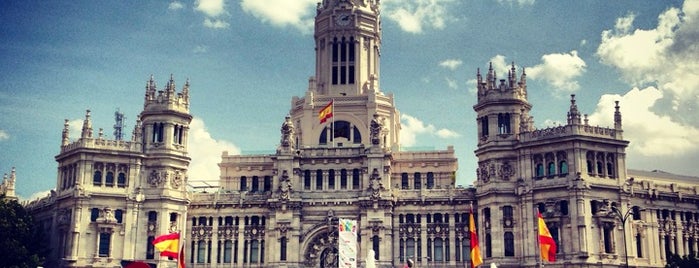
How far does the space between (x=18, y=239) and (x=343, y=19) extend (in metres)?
52.7

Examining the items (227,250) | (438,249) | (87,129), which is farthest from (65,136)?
(438,249)

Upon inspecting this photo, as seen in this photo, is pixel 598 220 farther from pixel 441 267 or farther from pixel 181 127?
pixel 181 127

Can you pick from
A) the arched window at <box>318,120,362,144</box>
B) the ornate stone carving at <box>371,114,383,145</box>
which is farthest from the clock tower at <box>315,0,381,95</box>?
the ornate stone carving at <box>371,114,383,145</box>

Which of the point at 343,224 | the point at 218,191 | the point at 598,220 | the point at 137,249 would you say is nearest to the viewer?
the point at 343,224

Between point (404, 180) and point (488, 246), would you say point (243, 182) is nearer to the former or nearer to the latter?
point (404, 180)

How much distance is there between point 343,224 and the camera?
230 ft

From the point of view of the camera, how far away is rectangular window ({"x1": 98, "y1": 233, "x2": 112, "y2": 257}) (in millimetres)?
99125

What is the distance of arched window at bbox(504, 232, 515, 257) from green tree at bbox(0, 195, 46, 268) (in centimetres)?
5409

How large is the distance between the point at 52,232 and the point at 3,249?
7855 millimetres

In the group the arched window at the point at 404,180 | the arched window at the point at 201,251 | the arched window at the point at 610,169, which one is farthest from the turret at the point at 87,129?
the arched window at the point at 610,169

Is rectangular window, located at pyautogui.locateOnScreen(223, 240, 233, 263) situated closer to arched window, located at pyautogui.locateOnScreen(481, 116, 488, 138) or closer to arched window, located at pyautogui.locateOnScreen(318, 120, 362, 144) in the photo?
arched window, located at pyautogui.locateOnScreen(318, 120, 362, 144)

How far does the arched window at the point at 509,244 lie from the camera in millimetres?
97125

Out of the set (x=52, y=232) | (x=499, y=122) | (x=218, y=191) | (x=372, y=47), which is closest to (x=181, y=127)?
(x=218, y=191)

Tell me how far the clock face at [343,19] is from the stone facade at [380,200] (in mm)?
18136
